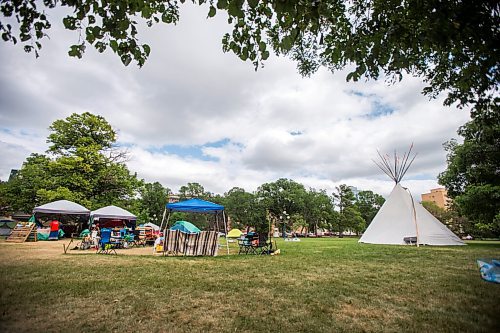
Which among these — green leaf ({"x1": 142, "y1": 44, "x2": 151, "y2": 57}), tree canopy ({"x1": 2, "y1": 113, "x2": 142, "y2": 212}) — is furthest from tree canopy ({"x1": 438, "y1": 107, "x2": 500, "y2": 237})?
tree canopy ({"x1": 2, "y1": 113, "x2": 142, "y2": 212})

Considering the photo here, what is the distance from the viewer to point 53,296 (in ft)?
11.9

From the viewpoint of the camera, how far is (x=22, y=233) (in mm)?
13805

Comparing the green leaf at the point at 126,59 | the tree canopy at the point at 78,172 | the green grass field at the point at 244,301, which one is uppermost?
the tree canopy at the point at 78,172

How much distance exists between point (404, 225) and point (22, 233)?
21.3 meters

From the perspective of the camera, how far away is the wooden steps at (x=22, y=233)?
44.3 feet

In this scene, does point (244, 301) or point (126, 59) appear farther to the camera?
point (244, 301)

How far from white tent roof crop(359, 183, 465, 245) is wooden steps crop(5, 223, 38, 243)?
768 inches

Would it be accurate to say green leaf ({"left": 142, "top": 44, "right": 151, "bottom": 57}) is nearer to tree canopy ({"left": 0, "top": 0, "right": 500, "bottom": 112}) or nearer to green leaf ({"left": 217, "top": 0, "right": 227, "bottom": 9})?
tree canopy ({"left": 0, "top": 0, "right": 500, "bottom": 112})

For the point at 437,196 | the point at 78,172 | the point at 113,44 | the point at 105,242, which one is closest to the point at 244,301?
the point at 113,44

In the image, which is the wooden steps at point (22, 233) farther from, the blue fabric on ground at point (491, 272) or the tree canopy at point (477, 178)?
the tree canopy at point (477, 178)

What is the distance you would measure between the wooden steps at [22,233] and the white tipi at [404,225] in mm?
19554

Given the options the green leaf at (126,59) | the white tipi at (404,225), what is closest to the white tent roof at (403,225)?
the white tipi at (404,225)

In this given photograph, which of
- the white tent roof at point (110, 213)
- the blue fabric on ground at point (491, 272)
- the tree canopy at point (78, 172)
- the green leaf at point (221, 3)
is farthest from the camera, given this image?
the tree canopy at point (78, 172)

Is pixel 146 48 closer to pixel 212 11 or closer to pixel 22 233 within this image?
pixel 212 11
